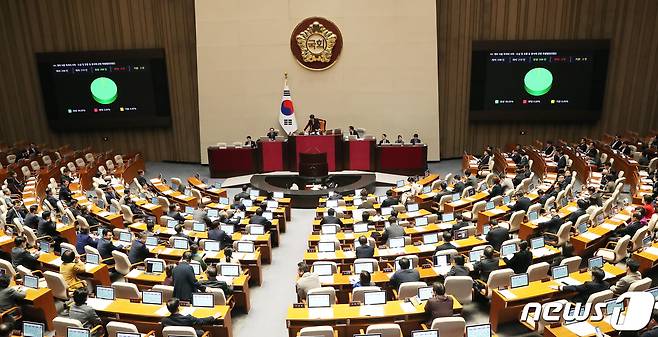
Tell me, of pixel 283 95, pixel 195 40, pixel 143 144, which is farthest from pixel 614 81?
pixel 143 144

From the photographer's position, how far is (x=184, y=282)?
27.5 feet

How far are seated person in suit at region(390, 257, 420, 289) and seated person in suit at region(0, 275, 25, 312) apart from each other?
6.28 meters

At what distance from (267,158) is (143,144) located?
289 inches

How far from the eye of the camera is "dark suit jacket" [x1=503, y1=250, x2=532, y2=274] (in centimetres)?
924

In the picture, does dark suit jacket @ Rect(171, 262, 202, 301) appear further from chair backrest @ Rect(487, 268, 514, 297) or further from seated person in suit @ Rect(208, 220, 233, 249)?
chair backrest @ Rect(487, 268, 514, 297)

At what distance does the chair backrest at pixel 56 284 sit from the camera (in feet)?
29.2

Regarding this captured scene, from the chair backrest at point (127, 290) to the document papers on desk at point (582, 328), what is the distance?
670 centimetres

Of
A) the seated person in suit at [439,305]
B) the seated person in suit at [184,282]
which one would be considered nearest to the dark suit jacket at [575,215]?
the seated person in suit at [439,305]

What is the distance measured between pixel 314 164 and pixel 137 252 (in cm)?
957

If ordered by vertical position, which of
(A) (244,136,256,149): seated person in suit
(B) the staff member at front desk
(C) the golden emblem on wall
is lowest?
(A) (244,136,256,149): seated person in suit

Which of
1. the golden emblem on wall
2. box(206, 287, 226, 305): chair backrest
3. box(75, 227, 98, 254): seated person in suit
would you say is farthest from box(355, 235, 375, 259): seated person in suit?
the golden emblem on wall

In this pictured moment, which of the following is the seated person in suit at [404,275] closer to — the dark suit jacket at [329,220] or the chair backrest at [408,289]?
the chair backrest at [408,289]

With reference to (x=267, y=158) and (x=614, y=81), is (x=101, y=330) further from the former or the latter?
(x=614, y=81)

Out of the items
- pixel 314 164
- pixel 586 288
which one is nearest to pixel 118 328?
pixel 586 288
